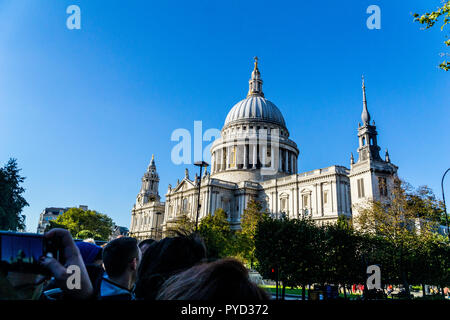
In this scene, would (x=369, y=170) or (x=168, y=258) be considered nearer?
(x=168, y=258)

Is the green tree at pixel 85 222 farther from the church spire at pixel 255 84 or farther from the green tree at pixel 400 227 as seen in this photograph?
the green tree at pixel 400 227

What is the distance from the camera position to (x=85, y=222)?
82250 mm

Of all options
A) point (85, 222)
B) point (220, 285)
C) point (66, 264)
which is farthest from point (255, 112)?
point (220, 285)

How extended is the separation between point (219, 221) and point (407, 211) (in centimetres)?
2627

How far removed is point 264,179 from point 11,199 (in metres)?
42.9

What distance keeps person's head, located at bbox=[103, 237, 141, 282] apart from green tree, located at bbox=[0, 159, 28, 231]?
39565mm

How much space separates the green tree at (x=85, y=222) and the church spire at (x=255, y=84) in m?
50.7

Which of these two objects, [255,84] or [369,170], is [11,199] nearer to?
[369,170]

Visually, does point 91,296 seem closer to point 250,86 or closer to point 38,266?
point 38,266

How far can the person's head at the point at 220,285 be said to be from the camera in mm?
1622

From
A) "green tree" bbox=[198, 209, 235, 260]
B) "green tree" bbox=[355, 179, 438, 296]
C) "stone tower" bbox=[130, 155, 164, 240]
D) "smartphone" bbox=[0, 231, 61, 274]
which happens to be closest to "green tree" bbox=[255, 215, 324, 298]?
"green tree" bbox=[355, 179, 438, 296]

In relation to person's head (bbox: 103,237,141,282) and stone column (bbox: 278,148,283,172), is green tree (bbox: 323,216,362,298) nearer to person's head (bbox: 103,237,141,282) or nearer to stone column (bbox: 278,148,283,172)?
person's head (bbox: 103,237,141,282)
